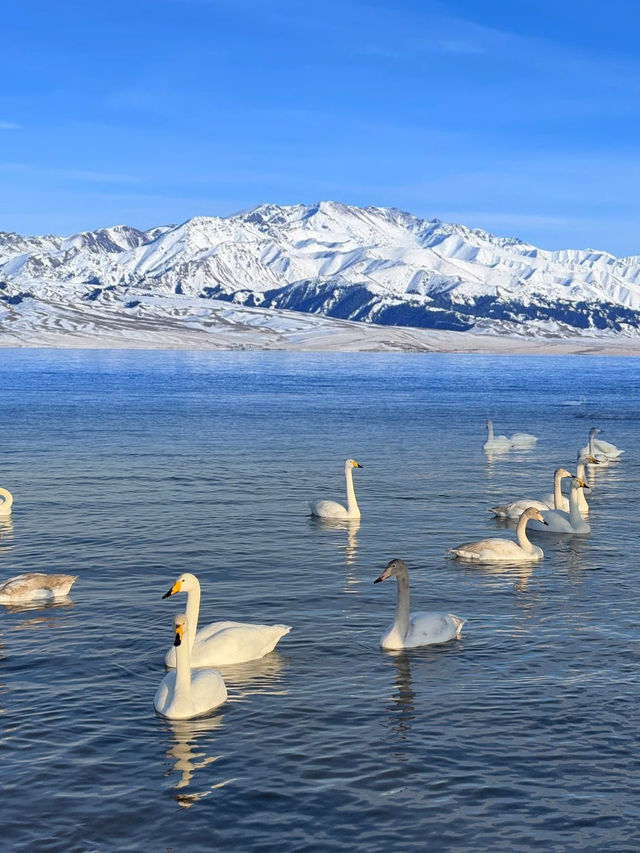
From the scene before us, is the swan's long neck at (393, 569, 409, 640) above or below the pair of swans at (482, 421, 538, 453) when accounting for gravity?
below

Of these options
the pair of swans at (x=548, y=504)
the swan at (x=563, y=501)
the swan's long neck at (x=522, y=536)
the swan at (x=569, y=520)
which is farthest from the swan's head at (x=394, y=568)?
the swan at (x=563, y=501)

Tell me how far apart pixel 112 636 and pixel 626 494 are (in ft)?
80.9

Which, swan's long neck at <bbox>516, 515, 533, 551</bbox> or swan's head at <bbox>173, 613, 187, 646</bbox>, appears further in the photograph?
swan's long neck at <bbox>516, 515, 533, 551</bbox>

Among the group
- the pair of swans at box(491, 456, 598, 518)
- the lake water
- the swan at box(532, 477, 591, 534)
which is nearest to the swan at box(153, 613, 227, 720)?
the lake water

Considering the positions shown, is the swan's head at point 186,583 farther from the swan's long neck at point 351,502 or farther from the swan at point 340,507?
the swan's long neck at point 351,502

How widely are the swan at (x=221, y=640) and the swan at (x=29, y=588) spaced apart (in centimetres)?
482

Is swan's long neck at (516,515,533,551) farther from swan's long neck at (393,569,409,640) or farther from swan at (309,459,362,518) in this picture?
swan's long neck at (393,569,409,640)

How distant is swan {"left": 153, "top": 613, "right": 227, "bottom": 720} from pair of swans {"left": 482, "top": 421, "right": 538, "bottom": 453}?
36934mm

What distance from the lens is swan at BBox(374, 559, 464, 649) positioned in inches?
805

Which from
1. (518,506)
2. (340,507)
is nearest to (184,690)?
(340,507)

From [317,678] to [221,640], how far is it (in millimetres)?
1852

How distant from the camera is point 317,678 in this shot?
1884cm

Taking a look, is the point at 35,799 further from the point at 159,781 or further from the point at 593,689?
the point at 593,689

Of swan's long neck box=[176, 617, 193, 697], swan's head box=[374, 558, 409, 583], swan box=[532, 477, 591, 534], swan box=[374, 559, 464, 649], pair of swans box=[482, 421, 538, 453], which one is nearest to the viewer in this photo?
swan's long neck box=[176, 617, 193, 697]
